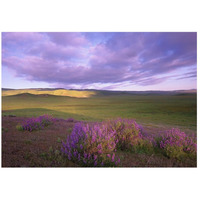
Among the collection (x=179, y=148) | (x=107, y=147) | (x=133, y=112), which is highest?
(x=107, y=147)

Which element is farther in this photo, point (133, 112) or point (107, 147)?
point (133, 112)

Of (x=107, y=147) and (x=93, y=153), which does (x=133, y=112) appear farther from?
(x=93, y=153)

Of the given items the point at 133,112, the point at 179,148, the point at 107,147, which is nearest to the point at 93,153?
the point at 107,147

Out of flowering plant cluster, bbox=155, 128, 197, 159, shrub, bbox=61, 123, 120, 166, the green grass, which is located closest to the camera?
shrub, bbox=61, 123, 120, 166

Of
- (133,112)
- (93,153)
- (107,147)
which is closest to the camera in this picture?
(93,153)

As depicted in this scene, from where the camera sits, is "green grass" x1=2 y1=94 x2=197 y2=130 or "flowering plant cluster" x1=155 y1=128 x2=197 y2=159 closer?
"flowering plant cluster" x1=155 y1=128 x2=197 y2=159

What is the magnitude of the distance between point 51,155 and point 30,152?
58 cm

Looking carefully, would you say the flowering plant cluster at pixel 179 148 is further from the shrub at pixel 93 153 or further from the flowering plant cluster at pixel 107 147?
the shrub at pixel 93 153

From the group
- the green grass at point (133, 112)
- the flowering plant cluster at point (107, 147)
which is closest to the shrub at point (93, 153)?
the flowering plant cluster at point (107, 147)

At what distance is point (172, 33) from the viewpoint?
4469mm

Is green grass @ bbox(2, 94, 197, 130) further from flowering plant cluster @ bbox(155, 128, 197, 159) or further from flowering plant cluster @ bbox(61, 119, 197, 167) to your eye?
flowering plant cluster @ bbox(61, 119, 197, 167)

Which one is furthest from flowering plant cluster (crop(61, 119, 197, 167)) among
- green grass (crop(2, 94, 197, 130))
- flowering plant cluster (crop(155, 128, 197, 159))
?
green grass (crop(2, 94, 197, 130))
